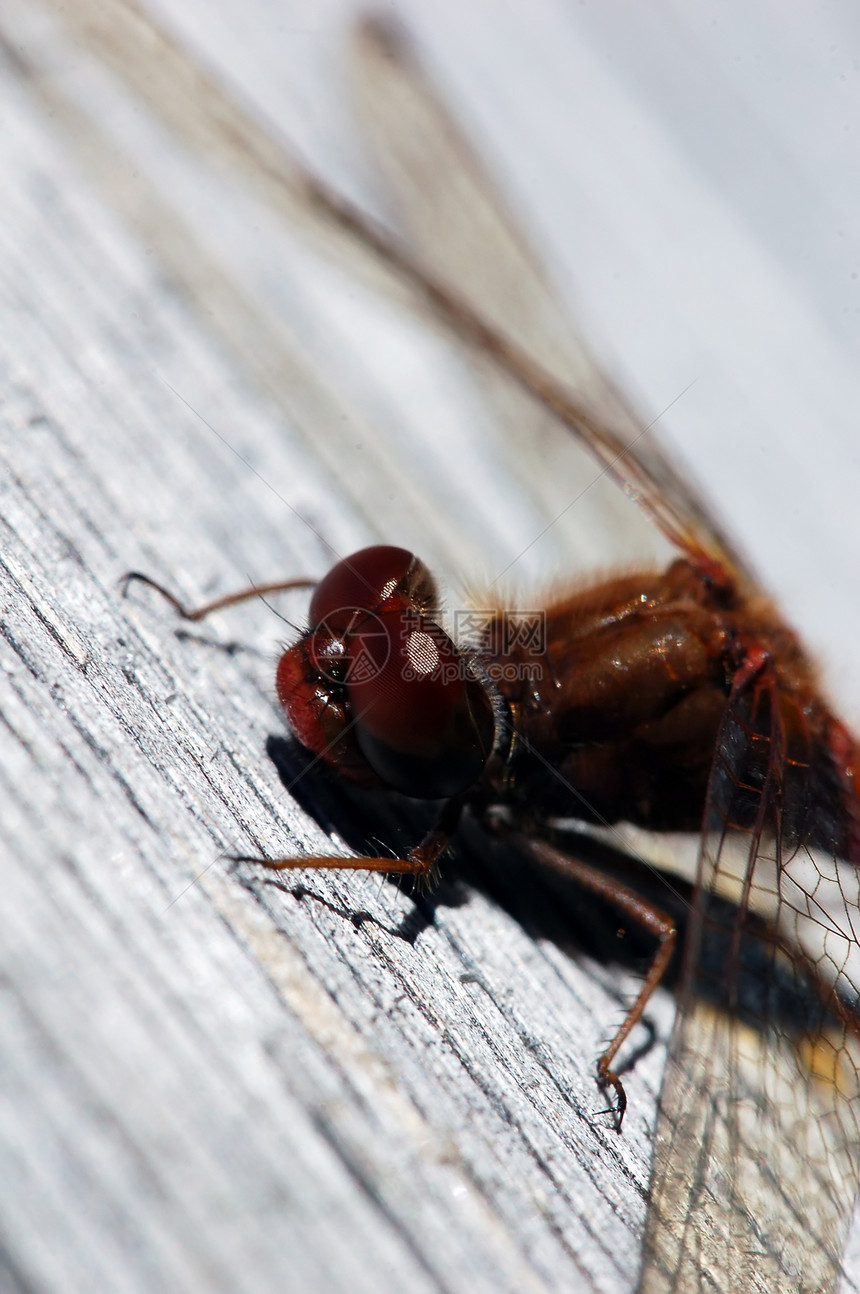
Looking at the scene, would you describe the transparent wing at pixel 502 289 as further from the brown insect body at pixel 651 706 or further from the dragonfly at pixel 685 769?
the brown insect body at pixel 651 706

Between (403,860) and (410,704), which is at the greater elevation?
(410,704)

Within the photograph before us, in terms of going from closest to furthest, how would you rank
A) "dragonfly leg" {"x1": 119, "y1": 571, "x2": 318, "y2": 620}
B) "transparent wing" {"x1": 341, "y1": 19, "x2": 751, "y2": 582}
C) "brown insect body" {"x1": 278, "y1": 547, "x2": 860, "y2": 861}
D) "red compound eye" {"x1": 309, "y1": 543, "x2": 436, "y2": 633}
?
"dragonfly leg" {"x1": 119, "y1": 571, "x2": 318, "y2": 620} → "red compound eye" {"x1": 309, "y1": 543, "x2": 436, "y2": 633} → "brown insect body" {"x1": 278, "y1": 547, "x2": 860, "y2": 861} → "transparent wing" {"x1": 341, "y1": 19, "x2": 751, "y2": 582}

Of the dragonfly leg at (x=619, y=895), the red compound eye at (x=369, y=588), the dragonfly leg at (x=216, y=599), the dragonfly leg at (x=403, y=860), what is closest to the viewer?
the dragonfly leg at (x=403, y=860)

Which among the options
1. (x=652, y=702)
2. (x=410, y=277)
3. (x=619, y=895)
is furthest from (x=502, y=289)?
(x=619, y=895)

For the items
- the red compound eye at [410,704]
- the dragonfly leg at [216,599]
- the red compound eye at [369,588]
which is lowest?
the red compound eye at [410,704]

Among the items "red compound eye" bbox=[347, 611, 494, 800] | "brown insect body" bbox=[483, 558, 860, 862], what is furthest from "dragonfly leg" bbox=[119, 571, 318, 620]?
"brown insect body" bbox=[483, 558, 860, 862]

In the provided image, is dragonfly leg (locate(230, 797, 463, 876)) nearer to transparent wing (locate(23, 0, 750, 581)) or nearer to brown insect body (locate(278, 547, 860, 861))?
brown insect body (locate(278, 547, 860, 861))

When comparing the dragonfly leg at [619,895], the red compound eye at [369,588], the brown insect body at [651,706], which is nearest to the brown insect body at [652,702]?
the brown insect body at [651,706]

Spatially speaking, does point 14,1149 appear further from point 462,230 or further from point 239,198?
point 462,230

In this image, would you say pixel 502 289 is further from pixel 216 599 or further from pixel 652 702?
pixel 216 599
